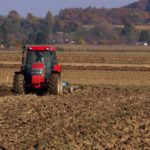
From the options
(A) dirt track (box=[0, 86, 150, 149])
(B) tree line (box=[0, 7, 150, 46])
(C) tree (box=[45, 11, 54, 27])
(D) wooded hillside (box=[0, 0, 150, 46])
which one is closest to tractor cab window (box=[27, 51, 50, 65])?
(A) dirt track (box=[0, 86, 150, 149])

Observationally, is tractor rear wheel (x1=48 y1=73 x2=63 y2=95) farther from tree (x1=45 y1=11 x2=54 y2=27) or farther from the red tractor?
tree (x1=45 y1=11 x2=54 y2=27)

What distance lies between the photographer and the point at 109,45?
66.3 meters

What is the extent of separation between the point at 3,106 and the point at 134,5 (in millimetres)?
184306

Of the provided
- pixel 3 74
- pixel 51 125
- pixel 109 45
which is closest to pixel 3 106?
pixel 51 125

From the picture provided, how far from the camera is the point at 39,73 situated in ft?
48.3

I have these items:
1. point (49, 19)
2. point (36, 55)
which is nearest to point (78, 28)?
point (49, 19)

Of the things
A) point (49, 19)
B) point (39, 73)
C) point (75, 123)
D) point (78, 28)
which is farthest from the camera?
point (49, 19)

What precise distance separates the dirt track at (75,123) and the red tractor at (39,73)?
0.75 metres

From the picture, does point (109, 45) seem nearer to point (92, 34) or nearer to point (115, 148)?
point (92, 34)

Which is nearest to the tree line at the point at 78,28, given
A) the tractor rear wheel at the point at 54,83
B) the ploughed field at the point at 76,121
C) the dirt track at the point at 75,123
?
the tractor rear wheel at the point at 54,83

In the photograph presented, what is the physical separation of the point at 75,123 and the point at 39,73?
16.9ft

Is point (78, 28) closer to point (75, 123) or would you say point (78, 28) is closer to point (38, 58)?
point (38, 58)

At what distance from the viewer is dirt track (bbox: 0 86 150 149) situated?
8.36 metres

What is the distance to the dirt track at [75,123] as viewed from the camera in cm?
836
